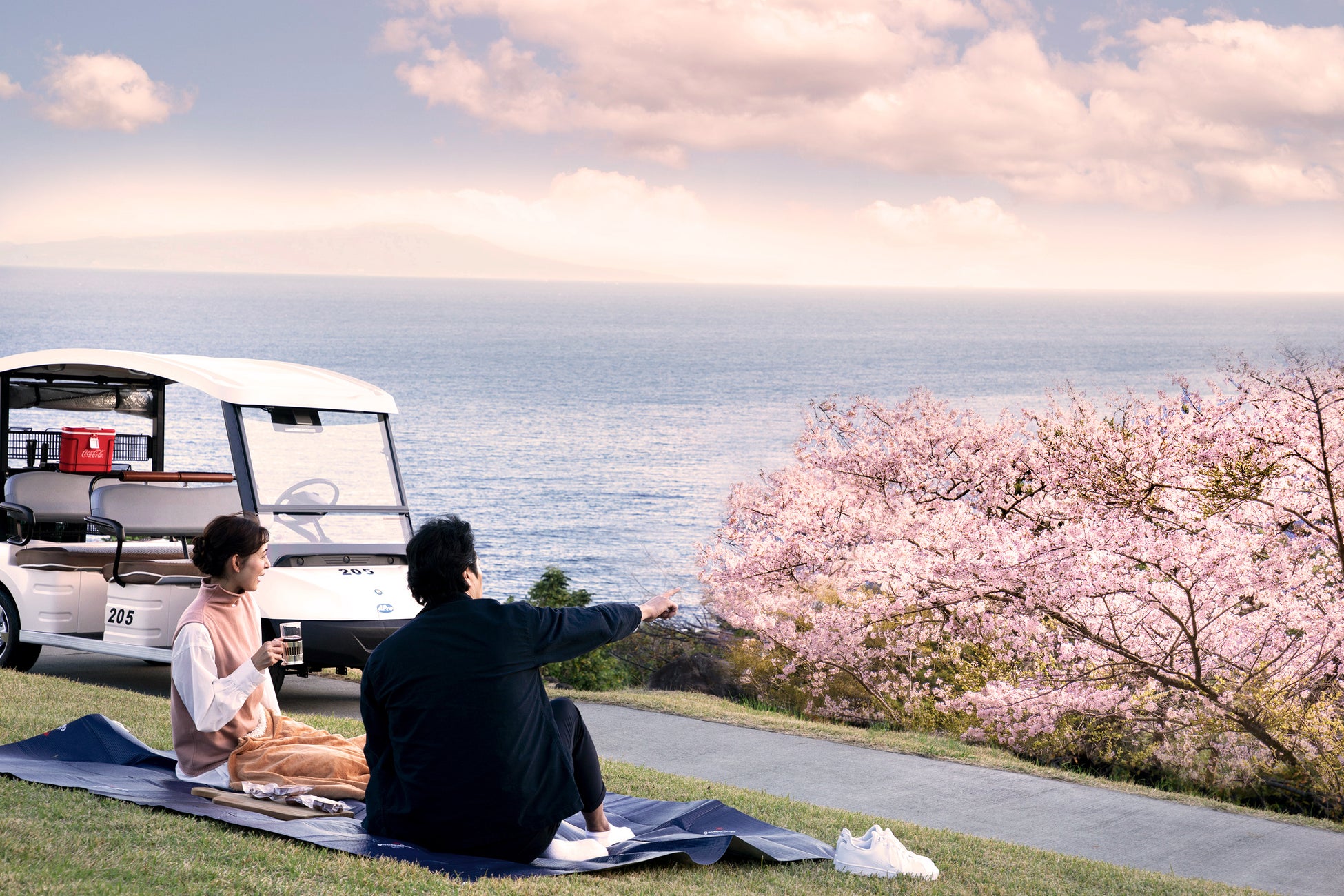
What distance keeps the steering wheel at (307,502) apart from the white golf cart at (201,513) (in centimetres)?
1

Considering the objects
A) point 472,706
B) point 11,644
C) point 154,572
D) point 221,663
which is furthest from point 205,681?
point 11,644

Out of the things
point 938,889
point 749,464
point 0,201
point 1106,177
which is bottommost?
point 749,464

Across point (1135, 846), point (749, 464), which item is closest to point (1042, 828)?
point (1135, 846)

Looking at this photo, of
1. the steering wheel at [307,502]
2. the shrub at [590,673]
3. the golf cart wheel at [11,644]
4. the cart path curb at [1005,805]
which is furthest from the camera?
the shrub at [590,673]

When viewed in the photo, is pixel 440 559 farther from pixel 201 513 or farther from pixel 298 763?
pixel 201 513

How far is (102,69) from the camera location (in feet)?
457

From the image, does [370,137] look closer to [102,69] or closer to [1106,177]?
[102,69]

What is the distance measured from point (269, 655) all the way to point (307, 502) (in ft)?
16.5

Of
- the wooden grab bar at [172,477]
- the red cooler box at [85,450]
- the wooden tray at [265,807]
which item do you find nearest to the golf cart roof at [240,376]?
the red cooler box at [85,450]

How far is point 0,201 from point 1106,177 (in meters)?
130

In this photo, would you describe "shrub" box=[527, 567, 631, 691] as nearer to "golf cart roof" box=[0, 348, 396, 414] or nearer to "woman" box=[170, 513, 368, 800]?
"golf cart roof" box=[0, 348, 396, 414]

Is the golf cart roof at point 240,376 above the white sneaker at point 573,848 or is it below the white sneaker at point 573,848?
above

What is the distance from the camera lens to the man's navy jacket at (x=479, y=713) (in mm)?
4641

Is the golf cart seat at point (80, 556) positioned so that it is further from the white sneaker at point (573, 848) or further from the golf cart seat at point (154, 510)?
the white sneaker at point (573, 848)
